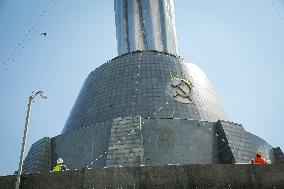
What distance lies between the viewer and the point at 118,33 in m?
44.4

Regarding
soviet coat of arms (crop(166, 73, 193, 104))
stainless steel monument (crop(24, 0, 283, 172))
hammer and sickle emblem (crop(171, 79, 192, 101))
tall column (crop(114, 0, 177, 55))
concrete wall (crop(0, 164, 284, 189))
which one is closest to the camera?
concrete wall (crop(0, 164, 284, 189))

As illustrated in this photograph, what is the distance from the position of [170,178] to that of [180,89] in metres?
14.5

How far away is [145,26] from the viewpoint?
4300 cm

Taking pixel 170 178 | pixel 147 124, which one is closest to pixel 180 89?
pixel 147 124

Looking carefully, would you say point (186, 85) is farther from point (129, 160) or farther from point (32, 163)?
point (32, 163)

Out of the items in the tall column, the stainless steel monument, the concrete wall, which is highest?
the tall column

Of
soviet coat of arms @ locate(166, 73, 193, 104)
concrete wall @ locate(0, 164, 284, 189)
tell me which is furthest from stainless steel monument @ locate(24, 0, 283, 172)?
concrete wall @ locate(0, 164, 284, 189)

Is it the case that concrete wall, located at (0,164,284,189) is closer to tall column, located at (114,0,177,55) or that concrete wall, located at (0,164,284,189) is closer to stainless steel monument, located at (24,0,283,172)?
stainless steel monument, located at (24,0,283,172)

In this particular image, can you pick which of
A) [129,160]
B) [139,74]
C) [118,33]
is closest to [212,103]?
[139,74]

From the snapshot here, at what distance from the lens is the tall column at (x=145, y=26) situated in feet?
138

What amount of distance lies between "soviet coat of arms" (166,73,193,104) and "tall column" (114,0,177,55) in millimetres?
15039

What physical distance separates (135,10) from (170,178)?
34.8 meters

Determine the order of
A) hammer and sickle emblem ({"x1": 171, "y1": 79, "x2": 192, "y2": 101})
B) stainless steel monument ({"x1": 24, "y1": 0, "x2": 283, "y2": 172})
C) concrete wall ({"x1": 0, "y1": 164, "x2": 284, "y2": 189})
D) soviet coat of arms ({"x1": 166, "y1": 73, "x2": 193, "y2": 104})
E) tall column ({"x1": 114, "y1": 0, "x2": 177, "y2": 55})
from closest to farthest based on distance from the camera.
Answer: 1. concrete wall ({"x1": 0, "y1": 164, "x2": 284, "y2": 189})
2. stainless steel monument ({"x1": 24, "y1": 0, "x2": 283, "y2": 172})
3. soviet coat of arms ({"x1": 166, "y1": 73, "x2": 193, "y2": 104})
4. hammer and sickle emblem ({"x1": 171, "y1": 79, "x2": 192, "y2": 101})
5. tall column ({"x1": 114, "y1": 0, "x2": 177, "y2": 55})

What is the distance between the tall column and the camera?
4194 centimetres
